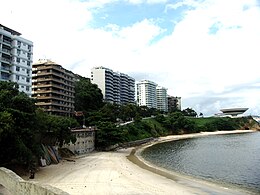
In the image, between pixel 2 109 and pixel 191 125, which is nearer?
pixel 2 109

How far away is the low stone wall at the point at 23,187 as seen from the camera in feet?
41.7

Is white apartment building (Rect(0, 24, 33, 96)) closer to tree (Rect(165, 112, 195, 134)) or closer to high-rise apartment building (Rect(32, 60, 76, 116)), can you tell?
high-rise apartment building (Rect(32, 60, 76, 116))

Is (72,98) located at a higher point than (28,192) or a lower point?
higher

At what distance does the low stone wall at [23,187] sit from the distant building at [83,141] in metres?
38.6

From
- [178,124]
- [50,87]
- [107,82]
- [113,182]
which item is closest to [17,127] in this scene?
[113,182]

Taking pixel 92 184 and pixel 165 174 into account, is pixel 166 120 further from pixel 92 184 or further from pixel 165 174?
pixel 92 184

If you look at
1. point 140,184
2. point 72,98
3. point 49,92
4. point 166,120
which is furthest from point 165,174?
point 166,120

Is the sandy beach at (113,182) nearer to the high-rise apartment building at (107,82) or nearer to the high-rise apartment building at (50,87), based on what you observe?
the high-rise apartment building at (50,87)

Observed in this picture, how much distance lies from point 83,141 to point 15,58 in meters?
30.7

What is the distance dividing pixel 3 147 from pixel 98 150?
4403 cm

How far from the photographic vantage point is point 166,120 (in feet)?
483

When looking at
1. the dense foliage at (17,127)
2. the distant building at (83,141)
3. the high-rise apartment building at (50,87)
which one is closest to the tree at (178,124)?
the high-rise apartment building at (50,87)

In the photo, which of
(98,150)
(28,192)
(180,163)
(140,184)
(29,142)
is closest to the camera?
(28,192)

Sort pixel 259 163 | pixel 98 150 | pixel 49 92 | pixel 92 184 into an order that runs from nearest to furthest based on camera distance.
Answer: pixel 92 184, pixel 259 163, pixel 98 150, pixel 49 92
